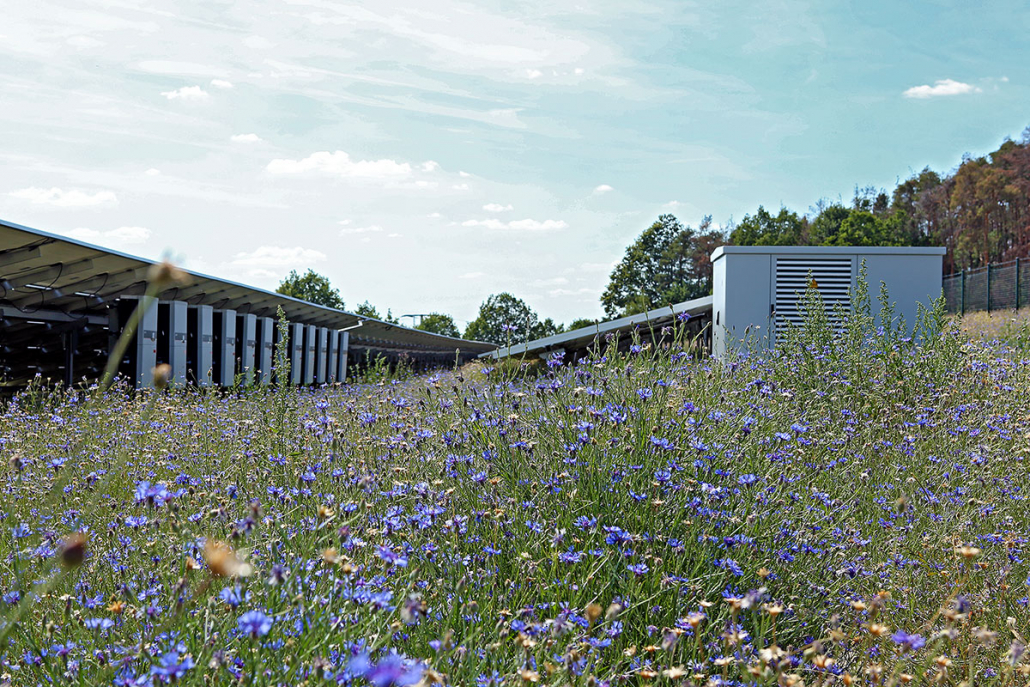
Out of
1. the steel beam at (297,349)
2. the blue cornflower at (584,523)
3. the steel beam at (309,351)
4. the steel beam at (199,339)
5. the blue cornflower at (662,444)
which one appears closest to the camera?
the blue cornflower at (584,523)

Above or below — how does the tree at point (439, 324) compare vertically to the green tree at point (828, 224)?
below

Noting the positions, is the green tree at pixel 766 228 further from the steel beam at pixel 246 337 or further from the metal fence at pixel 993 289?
the steel beam at pixel 246 337

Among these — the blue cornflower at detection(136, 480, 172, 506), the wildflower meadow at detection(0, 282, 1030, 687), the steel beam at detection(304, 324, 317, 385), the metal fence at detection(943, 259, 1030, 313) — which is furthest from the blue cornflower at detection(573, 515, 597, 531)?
the metal fence at detection(943, 259, 1030, 313)

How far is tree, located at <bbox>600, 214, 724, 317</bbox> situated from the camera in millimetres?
62312

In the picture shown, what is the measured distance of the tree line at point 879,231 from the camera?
53.5m

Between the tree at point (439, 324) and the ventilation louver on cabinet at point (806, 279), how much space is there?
79286mm

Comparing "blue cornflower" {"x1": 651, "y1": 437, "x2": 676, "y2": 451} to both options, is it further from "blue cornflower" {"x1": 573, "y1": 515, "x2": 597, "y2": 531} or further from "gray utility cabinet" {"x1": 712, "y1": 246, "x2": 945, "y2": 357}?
"gray utility cabinet" {"x1": 712, "y1": 246, "x2": 945, "y2": 357}

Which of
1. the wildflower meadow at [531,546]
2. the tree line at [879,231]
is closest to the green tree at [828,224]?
the tree line at [879,231]

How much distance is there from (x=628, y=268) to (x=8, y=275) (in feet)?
180

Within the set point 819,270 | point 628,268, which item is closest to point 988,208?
point 628,268

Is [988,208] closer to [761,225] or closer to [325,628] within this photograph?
[761,225]

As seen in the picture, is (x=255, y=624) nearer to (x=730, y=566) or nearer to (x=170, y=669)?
(x=170, y=669)

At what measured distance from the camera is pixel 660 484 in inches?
138

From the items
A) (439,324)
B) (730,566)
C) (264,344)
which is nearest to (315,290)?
(439,324)
